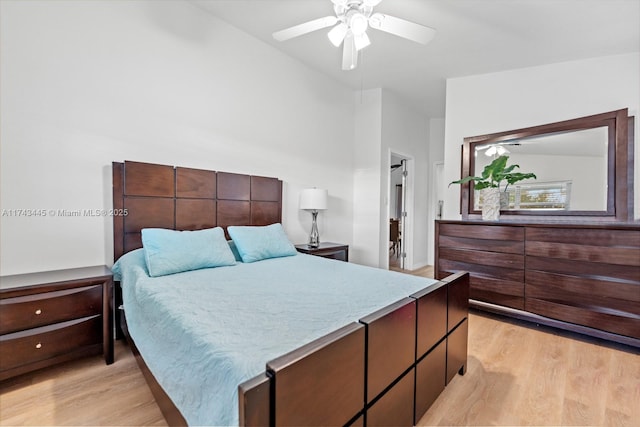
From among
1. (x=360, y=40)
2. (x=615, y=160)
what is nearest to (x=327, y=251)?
(x=360, y=40)

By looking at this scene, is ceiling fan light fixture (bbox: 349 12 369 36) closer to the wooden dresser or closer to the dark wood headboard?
the dark wood headboard

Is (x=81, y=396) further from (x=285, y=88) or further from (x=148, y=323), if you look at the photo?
(x=285, y=88)

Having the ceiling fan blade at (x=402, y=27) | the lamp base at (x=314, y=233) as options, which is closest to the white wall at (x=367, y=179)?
the lamp base at (x=314, y=233)

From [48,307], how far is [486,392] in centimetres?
270

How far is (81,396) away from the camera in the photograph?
1679 mm

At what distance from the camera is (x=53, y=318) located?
1815 millimetres

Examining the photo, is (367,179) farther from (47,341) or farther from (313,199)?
(47,341)

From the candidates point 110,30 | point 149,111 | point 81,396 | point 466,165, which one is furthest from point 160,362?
point 466,165

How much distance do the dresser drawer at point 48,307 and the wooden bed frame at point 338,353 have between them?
394mm

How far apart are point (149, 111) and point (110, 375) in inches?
78.4

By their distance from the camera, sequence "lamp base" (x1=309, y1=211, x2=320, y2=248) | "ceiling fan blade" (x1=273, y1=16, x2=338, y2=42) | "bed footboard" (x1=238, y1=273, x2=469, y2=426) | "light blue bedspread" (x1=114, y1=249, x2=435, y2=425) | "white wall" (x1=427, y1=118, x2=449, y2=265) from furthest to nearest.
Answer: "white wall" (x1=427, y1=118, x2=449, y2=265), "lamp base" (x1=309, y1=211, x2=320, y2=248), "ceiling fan blade" (x1=273, y1=16, x2=338, y2=42), "light blue bedspread" (x1=114, y1=249, x2=435, y2=425), "bed footboard" (x1=238, y1=273, x2=469, y2=426)

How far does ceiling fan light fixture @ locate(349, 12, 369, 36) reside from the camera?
2002mm

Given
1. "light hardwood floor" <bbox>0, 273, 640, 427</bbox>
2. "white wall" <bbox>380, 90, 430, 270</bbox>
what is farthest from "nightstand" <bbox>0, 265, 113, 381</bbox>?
"white wall" <bbox>380, 90, 430, 270</bbox>

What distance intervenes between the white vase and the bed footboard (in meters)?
1.72
